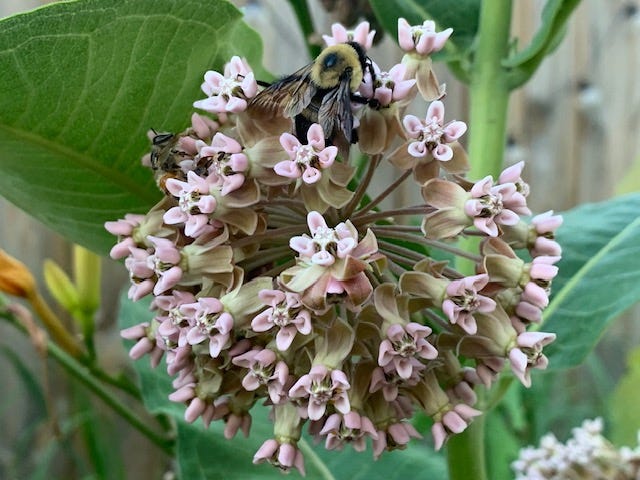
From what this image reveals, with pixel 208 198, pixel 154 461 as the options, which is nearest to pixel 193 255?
pixel 208 198

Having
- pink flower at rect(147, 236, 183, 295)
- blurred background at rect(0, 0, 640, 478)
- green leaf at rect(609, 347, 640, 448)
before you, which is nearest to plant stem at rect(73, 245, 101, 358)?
pink flower at rect(147, 236, 183, 295)

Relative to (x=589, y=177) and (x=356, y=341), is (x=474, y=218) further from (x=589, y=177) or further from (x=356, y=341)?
(x=589, y=177)

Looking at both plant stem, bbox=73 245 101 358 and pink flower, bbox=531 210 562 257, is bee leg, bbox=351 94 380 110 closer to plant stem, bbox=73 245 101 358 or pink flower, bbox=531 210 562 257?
pink flower, bbox=531 210 562 257

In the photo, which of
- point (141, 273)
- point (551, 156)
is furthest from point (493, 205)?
point (551, 156)

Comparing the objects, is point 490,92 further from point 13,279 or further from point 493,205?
point 13,279

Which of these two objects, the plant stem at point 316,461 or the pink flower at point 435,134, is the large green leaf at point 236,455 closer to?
the plant stem at point 316,461

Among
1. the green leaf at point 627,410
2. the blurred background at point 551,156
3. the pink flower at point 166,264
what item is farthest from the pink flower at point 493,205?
the blurred background at point 551,156
